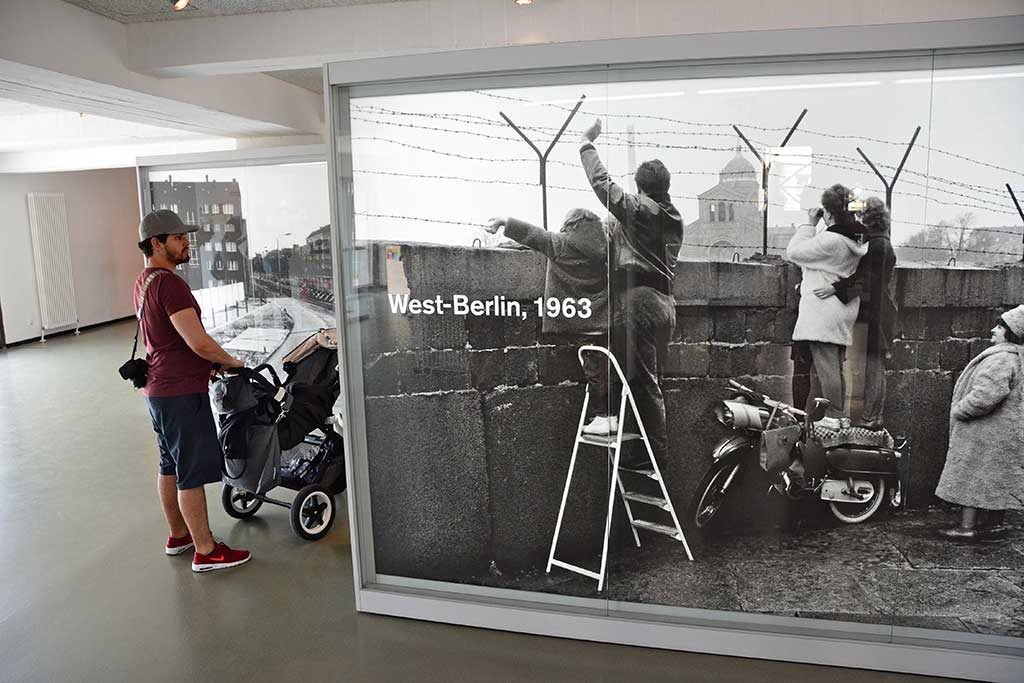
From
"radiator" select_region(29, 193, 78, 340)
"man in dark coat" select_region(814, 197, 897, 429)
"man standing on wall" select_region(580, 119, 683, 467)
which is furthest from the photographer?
"radiator" select_region(29, 193, 78, 340)

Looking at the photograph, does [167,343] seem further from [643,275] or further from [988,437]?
[988,437]

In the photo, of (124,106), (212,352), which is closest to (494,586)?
(212,352)

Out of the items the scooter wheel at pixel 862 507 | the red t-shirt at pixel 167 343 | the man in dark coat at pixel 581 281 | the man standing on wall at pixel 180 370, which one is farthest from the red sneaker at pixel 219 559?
the scooter wheel at pixel 862 507

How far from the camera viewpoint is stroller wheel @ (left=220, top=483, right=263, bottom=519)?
185 inches

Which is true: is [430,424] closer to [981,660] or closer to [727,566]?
[727,566]

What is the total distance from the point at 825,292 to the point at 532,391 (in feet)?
3.66

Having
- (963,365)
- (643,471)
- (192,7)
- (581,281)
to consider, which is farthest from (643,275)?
(192,7)

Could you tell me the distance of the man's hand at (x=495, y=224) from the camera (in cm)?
308

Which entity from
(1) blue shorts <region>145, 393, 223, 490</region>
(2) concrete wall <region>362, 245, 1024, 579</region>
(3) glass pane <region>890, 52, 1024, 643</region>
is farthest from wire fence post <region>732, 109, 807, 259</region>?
(1) blue shorts <region>145, 393, 223, 490</region>

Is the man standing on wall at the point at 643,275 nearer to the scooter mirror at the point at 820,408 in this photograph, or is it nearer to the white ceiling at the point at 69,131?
the scooter mirror at the point at 820,408

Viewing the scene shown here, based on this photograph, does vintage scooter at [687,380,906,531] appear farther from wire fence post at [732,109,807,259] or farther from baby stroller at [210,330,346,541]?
baby stroller at [210,330,346,541]

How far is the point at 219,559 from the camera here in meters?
4.08

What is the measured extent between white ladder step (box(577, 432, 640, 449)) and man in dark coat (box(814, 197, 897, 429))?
32.9 inches

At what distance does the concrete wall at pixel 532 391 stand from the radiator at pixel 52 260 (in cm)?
1093
